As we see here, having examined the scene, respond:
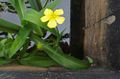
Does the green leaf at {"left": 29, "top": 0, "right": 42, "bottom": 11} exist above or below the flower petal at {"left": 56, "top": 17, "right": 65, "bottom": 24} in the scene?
above

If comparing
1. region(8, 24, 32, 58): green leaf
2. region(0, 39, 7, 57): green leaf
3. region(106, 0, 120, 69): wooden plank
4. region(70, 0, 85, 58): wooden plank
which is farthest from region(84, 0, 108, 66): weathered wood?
region(0, 39, 7, 57): green leaf

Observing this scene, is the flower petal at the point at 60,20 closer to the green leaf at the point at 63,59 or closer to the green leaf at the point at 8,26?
the green leaf at the point at 63,59

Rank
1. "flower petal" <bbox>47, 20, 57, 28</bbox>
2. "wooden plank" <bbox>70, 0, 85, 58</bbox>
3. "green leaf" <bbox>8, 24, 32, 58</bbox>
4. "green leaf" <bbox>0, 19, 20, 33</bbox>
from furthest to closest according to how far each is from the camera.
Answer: "wooden plank" <bbox>70, 0, 85, 58</bbox> < "green leaf" <bbox>0, 19, 20, 33</bbox> < "green leaf" <bbox>8, 24, 32, 58</bbox> < "flower petal" <bbox>47, 20, 57, 28</bbox>

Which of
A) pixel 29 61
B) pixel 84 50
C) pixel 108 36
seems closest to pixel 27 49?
pixel 29 61

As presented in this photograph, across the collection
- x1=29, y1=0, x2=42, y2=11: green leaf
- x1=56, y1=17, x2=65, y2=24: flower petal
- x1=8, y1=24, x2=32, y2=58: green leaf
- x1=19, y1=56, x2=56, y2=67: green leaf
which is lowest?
x1=19, y1=56, x2=56, y2=67: green leaf

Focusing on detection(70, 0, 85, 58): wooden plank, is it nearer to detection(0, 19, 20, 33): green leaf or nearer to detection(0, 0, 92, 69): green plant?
detection(0, 0, 92, 69): green plant

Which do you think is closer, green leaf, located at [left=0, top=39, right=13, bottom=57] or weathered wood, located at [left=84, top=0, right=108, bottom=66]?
weathered wood, located at [left=84, top=0, right=108, bottom=66]

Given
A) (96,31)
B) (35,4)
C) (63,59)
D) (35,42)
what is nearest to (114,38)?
(96,31)

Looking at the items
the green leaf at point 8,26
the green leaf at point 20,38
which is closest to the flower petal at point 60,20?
the green leaf at point 20,38

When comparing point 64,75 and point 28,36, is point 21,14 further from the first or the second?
point 64,75
